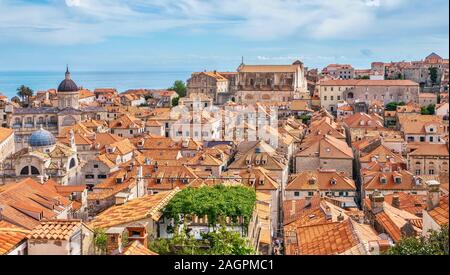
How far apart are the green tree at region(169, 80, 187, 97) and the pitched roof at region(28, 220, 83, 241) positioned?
54.3 metres

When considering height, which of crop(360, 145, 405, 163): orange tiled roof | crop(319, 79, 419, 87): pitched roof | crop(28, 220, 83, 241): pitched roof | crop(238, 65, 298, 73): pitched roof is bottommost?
crop(360, 145, 405, 163): orange tiled roof

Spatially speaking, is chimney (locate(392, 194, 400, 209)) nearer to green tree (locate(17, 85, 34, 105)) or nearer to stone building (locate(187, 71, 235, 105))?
stone building (locate(187, 71, 235, 105))

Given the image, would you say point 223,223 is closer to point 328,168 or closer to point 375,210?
point 375,210

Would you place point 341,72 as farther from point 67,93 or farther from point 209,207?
point 209,207

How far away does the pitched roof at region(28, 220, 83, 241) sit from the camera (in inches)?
246

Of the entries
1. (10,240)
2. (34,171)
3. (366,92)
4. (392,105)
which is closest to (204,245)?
(10,240)

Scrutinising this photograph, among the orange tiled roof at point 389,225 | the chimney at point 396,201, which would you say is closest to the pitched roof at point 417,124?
the chimney at point 396,201

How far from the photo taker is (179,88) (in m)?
62.7

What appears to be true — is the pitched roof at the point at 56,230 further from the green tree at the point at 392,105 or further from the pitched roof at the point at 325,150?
the green tree at the point at 392,105

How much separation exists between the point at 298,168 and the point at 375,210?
11.7m

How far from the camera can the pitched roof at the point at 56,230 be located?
6250 millimetres

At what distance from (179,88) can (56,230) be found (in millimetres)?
56686

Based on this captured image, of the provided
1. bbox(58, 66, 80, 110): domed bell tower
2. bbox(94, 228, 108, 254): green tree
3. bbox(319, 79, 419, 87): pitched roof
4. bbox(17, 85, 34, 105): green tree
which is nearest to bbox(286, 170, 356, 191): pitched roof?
bbox(94, 228, 108, 254): green tree
